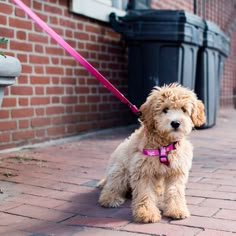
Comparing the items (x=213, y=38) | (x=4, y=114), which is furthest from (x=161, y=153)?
(x=213, y=38)

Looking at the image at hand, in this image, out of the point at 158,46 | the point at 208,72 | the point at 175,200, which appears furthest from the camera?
the point at 208,72

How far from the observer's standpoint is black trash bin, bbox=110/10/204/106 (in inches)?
237

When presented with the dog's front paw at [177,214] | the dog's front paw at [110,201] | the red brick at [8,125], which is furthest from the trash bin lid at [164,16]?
the dog's front paw at [177,214]

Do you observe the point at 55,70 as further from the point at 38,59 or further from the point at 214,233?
the point at 214,233

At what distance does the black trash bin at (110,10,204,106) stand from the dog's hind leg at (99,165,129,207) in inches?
129

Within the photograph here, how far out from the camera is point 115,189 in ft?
9.85

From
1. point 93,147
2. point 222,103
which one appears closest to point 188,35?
point 93,147

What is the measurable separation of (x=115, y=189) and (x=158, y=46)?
3525mm

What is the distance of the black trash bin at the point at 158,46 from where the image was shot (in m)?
A: 6.02

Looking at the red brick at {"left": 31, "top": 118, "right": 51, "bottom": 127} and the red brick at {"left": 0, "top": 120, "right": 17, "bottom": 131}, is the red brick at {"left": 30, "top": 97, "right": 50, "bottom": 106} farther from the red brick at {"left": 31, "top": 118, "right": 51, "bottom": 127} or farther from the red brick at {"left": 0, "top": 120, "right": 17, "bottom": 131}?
the red brick at {"left": 0, "top": 120, "right": 17, "bottom": 131}

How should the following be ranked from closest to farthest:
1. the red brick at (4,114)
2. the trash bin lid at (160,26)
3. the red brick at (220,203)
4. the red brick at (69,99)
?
the red brick at (220,203) → the red brick at (4,114) → the red brick at (69,99) → the trash bin lid at (160,26)

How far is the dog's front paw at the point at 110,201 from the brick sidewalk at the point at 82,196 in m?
0.04

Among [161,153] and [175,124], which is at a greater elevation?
[175,124]

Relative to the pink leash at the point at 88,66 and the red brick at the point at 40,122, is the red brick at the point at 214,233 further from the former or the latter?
the red brick at the point at 40,122
